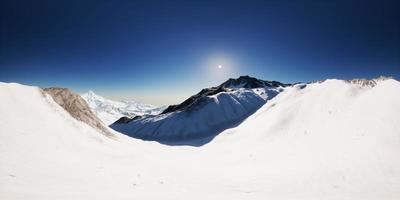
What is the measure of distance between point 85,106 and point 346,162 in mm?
32481

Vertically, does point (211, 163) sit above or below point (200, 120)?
below

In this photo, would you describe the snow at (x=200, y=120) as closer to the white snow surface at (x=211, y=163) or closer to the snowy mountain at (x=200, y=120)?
the snowy mountain at (x=200, y=120)

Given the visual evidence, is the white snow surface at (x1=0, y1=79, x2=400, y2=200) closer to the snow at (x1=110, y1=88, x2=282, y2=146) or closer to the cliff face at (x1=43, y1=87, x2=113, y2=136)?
the cliff face at (x1=43, y1=87, x2=113, y2=136)

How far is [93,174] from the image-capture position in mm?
12172

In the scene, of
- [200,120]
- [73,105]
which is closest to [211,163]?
[73,105]

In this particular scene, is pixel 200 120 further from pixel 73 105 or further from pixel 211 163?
pixel 211 163

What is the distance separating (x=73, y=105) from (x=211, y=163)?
21135mm

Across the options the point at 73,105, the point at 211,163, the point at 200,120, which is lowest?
the point at 211,163

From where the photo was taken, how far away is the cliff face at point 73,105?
1045 inches

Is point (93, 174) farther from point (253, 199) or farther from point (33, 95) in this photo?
point (33, 95)

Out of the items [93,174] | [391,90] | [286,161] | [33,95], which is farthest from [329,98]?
[33,95]

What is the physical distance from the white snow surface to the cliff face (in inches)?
93.5

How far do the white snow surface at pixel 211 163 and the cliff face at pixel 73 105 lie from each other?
237cm

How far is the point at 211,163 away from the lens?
18594 millimetres
